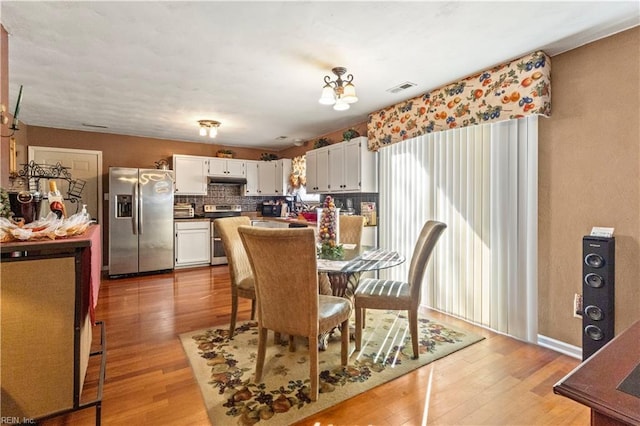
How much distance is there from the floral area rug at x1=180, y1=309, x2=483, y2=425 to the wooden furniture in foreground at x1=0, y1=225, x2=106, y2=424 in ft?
2.38

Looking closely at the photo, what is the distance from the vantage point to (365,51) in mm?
2412

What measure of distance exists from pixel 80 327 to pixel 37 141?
4.81 metres

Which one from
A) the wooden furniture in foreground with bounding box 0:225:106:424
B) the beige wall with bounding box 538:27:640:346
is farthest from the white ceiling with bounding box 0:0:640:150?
the wooden furniture in foreground with bounding box 0:225:106:424

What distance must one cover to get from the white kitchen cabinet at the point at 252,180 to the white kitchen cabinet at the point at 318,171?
5.21 ft

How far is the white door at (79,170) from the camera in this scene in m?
4.73

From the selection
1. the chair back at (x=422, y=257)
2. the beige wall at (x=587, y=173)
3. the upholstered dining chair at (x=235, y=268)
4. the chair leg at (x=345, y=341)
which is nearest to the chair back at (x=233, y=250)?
the upholstered dining chair at (x=235, y=268)

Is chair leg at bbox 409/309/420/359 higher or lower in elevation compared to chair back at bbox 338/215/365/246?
lower

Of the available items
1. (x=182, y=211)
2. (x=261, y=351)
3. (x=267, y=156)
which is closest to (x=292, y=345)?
(x=261, y=351)

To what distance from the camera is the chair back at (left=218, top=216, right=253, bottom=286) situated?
8.92 feet

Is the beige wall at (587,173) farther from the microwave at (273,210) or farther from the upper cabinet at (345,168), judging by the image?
the microwave at (273,210)

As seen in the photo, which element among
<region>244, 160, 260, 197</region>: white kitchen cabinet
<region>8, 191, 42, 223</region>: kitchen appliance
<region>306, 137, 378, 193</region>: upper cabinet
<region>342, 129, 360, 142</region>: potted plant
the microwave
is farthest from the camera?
<region>244, 160, 260, 197</region>: white kitchen cabinet

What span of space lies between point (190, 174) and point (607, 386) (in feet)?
19.7

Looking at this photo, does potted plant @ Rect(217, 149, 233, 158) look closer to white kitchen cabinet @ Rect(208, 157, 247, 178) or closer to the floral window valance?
white kitchen cabinet @ Rect(208, 157, 247, 178)

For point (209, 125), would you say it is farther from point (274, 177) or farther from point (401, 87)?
point (401, 87)
